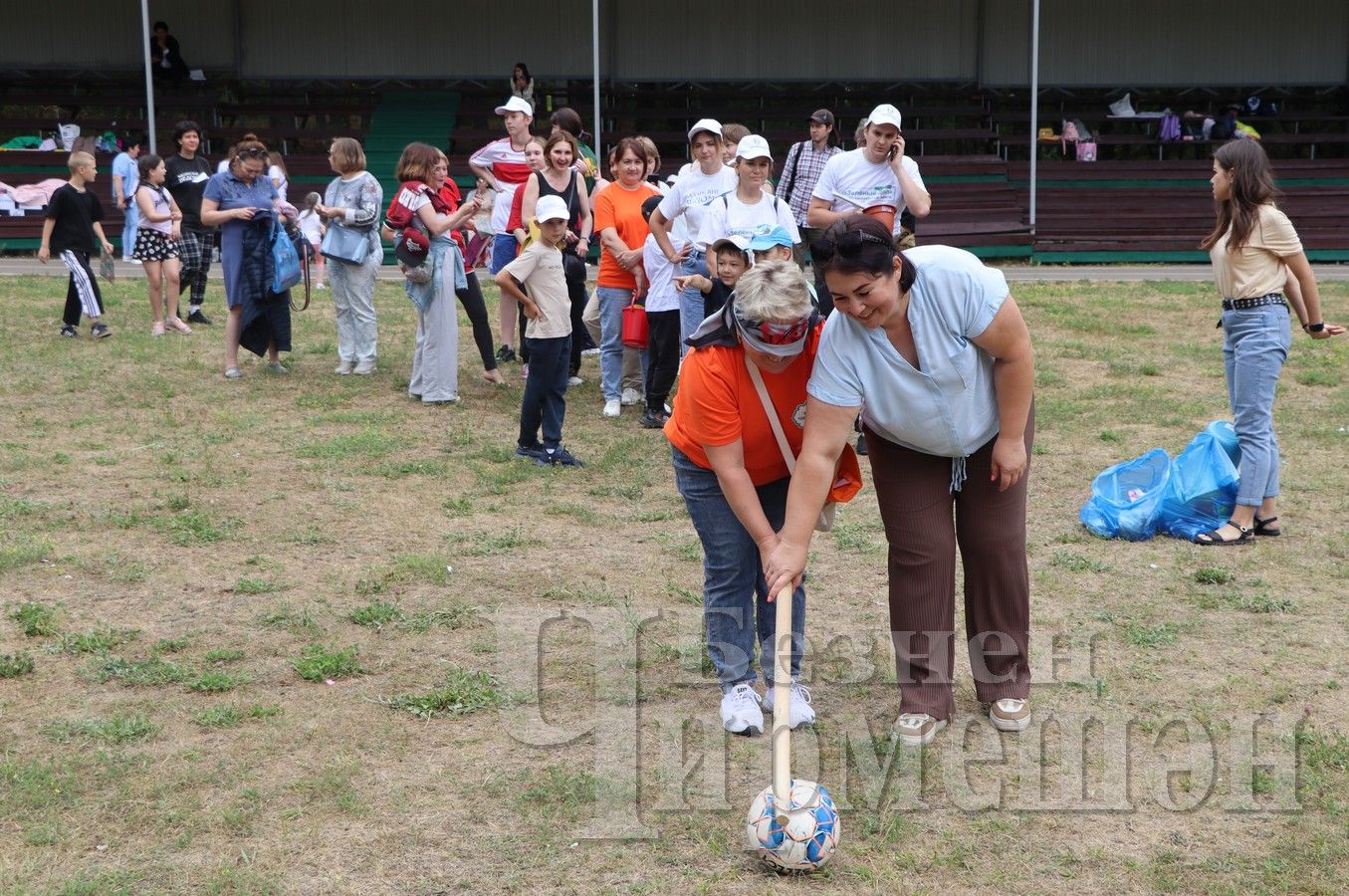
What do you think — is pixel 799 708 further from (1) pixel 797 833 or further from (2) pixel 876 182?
(2) pixel 876 182

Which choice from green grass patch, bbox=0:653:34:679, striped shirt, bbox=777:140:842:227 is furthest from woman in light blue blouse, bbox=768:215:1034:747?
striped shirt, bbox=777:140:842:227

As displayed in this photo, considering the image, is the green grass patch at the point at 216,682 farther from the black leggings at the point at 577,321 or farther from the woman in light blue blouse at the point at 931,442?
the black leggings at the point at 577,321

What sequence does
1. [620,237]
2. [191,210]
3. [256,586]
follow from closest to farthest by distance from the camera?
[256,586], [620,237], [191,210]

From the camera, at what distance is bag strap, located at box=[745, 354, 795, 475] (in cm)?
399

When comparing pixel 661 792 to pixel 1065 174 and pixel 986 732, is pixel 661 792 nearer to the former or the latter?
pixel 986 732

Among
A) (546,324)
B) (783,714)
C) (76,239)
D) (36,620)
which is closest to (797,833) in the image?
(783,714)

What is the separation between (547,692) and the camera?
470 centimetres

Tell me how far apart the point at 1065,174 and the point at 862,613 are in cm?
1704

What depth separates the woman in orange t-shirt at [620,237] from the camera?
880 cm

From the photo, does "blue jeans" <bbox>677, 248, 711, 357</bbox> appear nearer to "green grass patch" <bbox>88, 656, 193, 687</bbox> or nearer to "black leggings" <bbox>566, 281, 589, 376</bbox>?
"black leggings" <bbox>566, 281, 589, 376</bbox>

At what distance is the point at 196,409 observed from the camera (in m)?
9.09

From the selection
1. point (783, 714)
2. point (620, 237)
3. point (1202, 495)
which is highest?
point (620, 237)

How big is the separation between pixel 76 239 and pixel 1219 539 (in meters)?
9.47

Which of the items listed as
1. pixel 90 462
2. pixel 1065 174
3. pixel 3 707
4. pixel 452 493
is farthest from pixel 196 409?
pixel 1065 174
